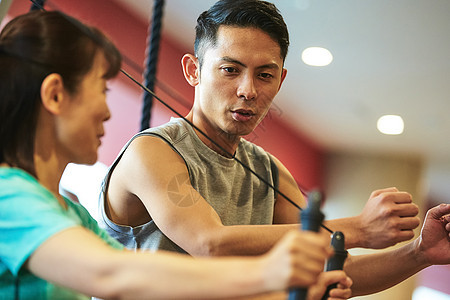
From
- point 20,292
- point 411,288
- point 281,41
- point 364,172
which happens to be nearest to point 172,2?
point 281,41

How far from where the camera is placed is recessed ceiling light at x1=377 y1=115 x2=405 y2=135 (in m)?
0.98

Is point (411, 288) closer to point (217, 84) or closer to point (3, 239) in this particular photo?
point (217, 84)

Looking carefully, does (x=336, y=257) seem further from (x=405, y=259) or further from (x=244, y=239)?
(x=405, y=259)

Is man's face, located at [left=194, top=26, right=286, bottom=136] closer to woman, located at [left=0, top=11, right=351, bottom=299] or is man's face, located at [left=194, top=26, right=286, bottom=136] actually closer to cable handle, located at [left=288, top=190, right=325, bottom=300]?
woman, located at [left=0, top=11, right=351, bottom=299]

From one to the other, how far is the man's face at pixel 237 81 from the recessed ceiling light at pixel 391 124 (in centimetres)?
30

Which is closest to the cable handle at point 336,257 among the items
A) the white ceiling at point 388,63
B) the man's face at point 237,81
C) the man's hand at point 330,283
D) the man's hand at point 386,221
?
the man's hand at point 330,283

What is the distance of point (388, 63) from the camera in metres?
0.99

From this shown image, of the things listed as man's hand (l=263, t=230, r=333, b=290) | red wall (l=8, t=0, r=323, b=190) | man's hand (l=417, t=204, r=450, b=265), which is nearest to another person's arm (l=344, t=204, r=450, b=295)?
man's hand (l=417, t=204, r=450, b=265)

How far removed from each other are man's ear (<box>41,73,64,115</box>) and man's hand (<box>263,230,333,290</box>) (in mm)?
212

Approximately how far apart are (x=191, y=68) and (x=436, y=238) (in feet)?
1.20

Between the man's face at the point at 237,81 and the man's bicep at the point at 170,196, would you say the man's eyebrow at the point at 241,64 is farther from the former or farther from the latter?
the man's bicep at the point at 170,196

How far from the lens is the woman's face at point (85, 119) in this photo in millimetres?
462

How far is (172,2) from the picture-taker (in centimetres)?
84

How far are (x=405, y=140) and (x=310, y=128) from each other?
0.70ft
